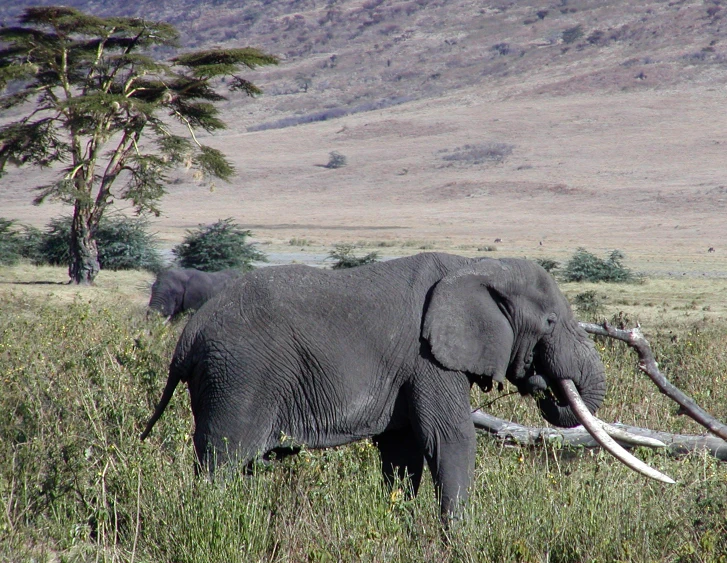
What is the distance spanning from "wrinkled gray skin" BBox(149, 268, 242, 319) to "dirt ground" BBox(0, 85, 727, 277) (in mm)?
14689

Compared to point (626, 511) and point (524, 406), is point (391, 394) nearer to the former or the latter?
point (626, 511)

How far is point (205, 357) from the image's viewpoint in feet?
18.4

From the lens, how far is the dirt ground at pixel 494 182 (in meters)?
43.7

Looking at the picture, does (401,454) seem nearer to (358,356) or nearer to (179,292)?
(358,356)

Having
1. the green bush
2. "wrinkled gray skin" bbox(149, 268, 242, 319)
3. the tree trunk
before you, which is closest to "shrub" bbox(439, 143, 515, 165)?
the green bush

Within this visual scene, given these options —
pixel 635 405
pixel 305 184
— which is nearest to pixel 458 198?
pixel 305 184

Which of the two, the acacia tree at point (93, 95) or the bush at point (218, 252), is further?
the bush at point (218, 252)

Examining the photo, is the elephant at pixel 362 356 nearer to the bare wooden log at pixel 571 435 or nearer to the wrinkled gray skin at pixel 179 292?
the bare wooden log at pixel 571 435

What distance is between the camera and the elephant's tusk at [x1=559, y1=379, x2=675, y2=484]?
529 centimetres

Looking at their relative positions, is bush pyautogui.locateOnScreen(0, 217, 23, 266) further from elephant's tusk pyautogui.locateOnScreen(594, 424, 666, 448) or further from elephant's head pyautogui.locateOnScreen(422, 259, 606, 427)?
elephant's tusk pyautogui.locateOnScreen(594, 424, 666, 448)

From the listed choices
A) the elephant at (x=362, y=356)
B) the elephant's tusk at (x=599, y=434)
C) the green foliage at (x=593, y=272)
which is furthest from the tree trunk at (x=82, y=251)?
the elephant's tusk at (x=599, y=434)

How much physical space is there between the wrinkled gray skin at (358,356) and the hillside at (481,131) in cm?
2387

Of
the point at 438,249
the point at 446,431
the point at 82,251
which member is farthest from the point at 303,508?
the point at 438,249

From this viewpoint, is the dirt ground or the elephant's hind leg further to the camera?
the dirt ground
